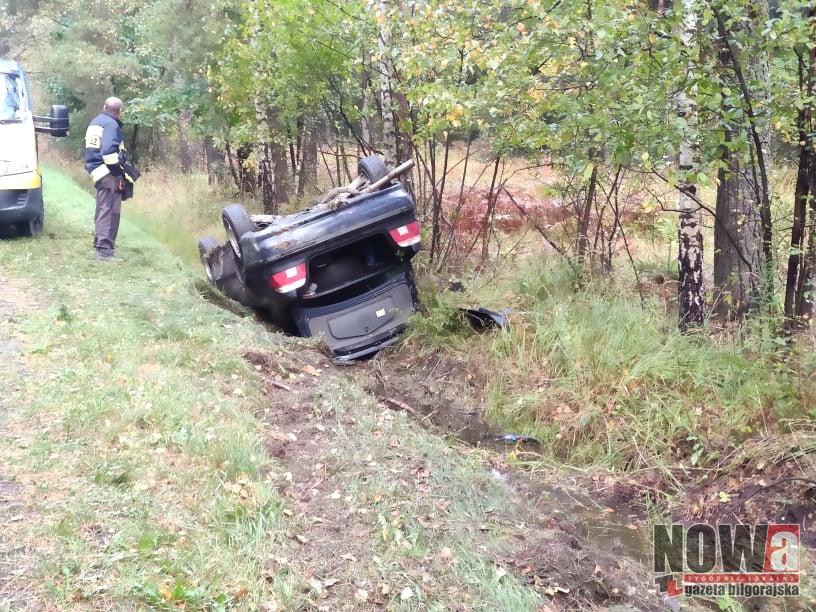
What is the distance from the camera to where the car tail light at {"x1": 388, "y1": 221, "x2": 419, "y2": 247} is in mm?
6559

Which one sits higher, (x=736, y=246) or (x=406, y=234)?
(x=736, y=246)

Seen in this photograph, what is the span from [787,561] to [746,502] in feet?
1.35

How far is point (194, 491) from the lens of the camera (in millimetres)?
3258

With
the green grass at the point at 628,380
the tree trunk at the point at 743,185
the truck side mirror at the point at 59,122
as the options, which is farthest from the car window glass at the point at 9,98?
the tree trunk at the point at 743,185

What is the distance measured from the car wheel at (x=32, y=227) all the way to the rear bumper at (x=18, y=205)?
1.64 feet

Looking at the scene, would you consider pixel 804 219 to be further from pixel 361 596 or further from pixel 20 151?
pixel 20 151

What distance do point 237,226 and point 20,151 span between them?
4.37 metres

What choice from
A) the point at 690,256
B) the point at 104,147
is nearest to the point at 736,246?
the point at 690,256

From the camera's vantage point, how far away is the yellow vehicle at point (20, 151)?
346 inches

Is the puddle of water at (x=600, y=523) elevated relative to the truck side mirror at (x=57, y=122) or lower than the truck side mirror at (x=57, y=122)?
lower

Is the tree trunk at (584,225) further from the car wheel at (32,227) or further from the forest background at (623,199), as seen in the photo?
the car wheel at (32,227)

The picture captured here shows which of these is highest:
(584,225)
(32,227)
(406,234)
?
(406,234)

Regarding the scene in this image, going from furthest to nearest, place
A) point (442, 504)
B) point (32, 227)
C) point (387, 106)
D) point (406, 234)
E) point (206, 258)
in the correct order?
point (32, 227) → point (387, 106) → point (206, 258) → point (406, 234) → point (442, 504)

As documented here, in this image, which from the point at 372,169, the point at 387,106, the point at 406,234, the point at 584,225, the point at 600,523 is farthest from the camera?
the point at 387,106
